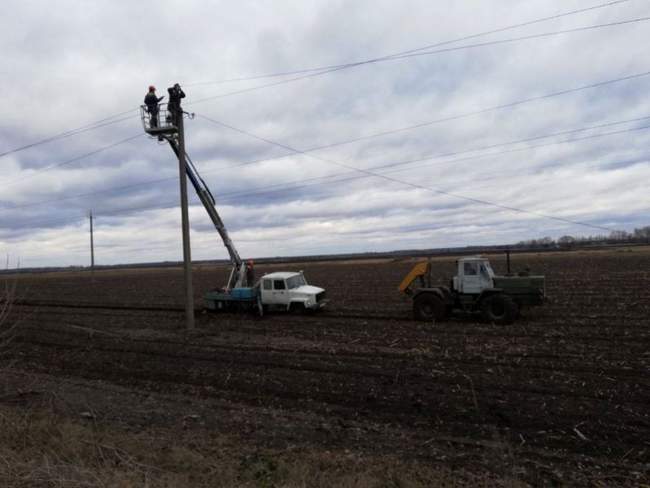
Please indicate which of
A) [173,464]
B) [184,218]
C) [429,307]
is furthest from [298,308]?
[173,464]

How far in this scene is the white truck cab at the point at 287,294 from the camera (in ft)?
70.2

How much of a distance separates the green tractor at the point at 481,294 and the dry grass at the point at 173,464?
11690 mm

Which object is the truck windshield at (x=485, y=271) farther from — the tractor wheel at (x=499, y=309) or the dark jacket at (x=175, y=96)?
the dark jacket at (x=175, y=96)

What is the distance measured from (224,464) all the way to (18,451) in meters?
2.79

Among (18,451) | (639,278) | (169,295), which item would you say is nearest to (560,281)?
(639,278)

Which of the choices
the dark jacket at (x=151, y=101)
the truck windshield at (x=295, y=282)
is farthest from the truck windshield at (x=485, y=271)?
the dark jacket at (x=151, y=101)

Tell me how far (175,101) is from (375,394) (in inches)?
568

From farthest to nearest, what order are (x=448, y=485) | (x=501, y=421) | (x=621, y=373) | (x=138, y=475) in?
(x=621, y=373), (x=501, y=421), (x=448, y=485), (x=138, y=475)

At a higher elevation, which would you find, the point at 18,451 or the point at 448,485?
the point at 18,451

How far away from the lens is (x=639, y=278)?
3058cm

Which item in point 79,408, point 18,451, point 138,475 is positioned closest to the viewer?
point 138,475

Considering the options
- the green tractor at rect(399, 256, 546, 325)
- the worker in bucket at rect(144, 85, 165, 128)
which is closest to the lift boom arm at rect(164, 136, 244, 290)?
the worker in bucket at rect(144, 85, 165, 128)

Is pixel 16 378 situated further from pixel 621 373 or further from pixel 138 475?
pixel 621 373

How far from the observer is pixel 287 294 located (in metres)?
21.6
